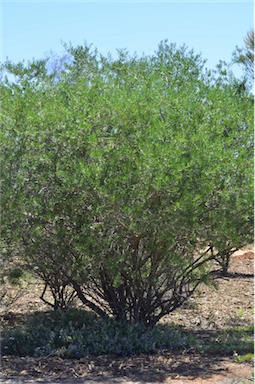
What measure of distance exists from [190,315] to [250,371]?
10.0ft

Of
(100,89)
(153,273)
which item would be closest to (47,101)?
(100,89)

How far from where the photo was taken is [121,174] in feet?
19.4

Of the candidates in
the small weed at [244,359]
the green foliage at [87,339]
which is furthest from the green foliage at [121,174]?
the small weed at [244,359]

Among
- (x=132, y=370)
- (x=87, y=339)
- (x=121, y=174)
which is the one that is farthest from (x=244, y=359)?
(x=121, y=174)

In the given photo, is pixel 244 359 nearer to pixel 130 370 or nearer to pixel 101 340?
pixel 130 370

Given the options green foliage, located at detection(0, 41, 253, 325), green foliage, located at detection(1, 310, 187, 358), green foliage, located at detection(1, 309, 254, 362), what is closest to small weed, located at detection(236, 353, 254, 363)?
green foliage, located at detection(1, 309, 254, 362)

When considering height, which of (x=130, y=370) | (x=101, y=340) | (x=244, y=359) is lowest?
(x=130, y=370)

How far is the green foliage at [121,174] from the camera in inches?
232

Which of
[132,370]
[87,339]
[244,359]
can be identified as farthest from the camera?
[87,339]

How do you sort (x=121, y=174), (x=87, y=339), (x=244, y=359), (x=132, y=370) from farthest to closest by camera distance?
(x=87, y=339) < (x=244, y=359) < (x=132, y=370) < (x=121, y=174)

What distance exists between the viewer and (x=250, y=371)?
6086 mm

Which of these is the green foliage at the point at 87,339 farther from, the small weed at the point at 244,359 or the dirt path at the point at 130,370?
the small weed at the point at 244,359

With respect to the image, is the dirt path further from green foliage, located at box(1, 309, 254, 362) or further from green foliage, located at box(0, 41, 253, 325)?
green foliage, located at box(0, 41, 253, 325)

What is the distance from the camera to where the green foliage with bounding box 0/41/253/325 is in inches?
232
